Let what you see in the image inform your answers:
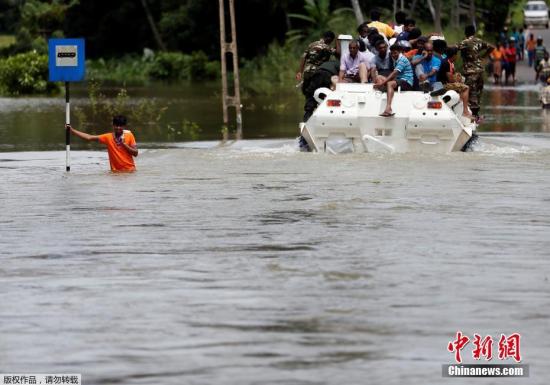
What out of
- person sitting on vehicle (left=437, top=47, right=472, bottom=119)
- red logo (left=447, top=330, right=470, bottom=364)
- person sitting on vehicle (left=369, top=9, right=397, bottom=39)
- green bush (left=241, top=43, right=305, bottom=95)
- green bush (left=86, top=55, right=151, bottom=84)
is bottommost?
green bush (left=86, top=55, right=151, bottom=84)

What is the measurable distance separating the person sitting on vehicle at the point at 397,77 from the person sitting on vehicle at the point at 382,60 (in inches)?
5.9

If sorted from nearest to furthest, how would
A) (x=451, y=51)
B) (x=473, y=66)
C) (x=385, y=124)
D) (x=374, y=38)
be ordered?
1. (x=385, y=124)
2. (x=374, y=38)
3. (x=451, y=51)
4. (x=473, y=66)

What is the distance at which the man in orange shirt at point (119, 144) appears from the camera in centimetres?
1931

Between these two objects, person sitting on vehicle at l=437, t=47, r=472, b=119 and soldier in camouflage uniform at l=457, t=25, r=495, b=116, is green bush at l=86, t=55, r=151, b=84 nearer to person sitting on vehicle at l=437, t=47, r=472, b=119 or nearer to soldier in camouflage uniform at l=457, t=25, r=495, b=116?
soldier in camouflage uniform at l=457, t=25, r=495, b=116

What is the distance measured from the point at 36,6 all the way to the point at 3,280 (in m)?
66.5

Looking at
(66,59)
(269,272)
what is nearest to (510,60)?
(66,59)

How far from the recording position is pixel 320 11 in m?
58.8

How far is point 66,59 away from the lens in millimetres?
20609

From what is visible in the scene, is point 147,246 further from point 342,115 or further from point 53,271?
point 342,115

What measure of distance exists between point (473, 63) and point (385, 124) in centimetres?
418

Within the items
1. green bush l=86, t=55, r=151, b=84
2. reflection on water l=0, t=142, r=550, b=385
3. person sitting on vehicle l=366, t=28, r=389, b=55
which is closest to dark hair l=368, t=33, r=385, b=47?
person sitting on vehicle l=366, t=28, r=389, b=55

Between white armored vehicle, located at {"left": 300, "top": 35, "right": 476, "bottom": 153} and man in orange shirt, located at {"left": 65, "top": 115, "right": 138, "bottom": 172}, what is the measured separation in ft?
12.0

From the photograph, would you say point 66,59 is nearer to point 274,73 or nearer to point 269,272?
point 269,272

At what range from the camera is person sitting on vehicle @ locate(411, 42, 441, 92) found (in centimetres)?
2334
